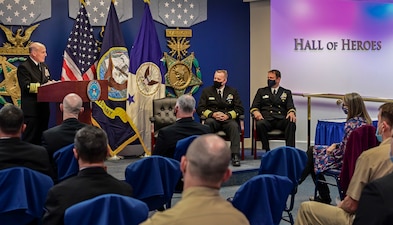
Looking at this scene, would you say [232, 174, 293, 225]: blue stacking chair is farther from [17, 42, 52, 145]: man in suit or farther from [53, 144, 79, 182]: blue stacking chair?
[17, 42, 52, 145]: man in suit

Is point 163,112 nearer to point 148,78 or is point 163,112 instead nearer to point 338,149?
point 148,78

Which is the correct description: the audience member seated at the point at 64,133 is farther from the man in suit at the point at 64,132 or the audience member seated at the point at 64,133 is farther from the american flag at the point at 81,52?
the american flag at the point at 81,52

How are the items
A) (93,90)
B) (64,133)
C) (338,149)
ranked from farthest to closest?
(93,90)
(338,149)
(64,133)

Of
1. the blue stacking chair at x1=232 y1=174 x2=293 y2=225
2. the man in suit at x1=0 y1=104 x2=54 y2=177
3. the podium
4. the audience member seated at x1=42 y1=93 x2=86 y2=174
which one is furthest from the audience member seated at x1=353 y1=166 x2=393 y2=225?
the podium

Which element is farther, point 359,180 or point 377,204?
point 359,180

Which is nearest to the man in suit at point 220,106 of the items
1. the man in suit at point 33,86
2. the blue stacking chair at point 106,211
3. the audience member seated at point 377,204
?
the man in suit at point 33,86

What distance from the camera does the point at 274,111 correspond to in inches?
332

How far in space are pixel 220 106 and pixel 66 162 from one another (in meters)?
4.27

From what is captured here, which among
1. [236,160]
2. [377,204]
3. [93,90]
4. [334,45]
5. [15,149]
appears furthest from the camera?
[334,45]

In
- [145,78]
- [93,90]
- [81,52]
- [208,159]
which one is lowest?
[208,159]

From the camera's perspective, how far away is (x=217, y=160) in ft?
6.57

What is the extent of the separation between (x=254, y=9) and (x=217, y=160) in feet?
25.6

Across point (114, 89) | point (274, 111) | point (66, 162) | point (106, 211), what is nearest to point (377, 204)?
point (106, 211)

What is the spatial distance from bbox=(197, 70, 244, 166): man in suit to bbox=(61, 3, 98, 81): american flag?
170 cm
